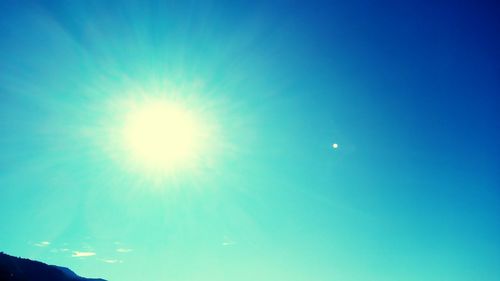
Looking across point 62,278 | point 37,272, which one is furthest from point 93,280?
point 37,272

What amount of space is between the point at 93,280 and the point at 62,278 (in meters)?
47.6

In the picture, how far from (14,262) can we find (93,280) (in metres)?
64.1

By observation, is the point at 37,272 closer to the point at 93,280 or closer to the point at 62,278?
the point at 62,278

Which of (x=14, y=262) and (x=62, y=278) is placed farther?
(x=62, y=278)

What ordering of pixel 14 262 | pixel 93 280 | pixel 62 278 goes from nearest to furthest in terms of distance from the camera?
pixel 14 262, pixel 62 278, pixel 93 280

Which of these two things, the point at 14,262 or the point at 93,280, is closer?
the point at 14,262

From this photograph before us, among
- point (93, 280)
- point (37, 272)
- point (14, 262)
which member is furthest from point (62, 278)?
point (93, 280)

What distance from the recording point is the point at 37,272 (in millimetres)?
99688

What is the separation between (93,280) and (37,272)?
57284mm

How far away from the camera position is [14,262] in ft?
310

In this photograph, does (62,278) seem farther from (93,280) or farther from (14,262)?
(93,280)

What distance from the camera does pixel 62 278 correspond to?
108 m

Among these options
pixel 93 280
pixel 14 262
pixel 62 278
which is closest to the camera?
pixel 14 262

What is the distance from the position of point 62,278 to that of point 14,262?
19091mm
